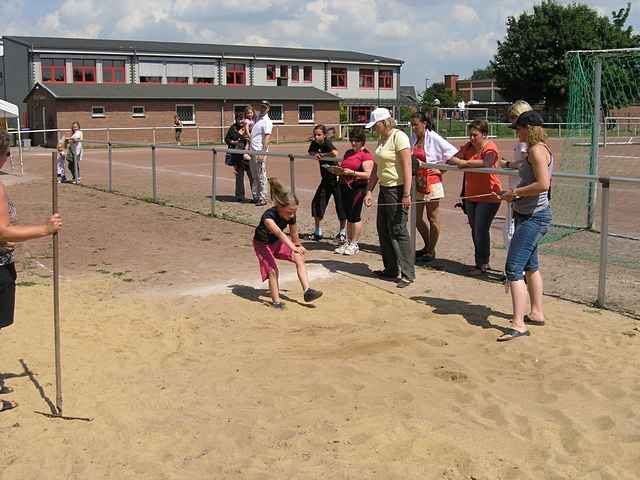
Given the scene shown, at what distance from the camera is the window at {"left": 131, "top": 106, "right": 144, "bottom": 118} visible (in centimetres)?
5019

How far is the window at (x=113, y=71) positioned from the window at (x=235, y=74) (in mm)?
8969

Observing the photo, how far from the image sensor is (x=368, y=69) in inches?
2825

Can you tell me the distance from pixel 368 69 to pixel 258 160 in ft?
190

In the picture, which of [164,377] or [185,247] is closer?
[164,377]

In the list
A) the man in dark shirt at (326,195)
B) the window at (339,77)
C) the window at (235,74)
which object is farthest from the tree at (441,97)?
the man in dark shirt at (326,195)

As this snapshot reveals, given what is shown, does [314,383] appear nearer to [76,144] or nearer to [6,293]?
[6,293]

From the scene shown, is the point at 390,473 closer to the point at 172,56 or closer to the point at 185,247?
the point at 185,247

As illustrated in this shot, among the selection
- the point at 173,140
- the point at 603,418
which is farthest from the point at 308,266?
the point at 173,140

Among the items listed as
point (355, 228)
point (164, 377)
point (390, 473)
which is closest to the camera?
point (390, 473)

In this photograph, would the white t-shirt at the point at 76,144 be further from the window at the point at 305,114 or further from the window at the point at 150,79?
the window at the point at 150,79

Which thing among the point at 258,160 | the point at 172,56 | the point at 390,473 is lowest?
the point at 390,473

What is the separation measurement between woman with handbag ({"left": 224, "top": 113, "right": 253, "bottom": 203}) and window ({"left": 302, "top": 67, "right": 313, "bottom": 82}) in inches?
2040

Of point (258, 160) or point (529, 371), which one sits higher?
point (258, 160)

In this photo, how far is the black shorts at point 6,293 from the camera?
5035 mm
